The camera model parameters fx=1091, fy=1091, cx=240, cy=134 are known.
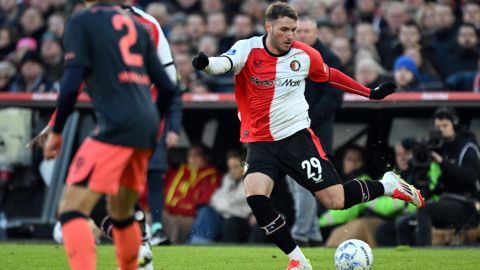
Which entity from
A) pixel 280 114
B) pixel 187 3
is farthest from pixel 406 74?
pixel 187 3

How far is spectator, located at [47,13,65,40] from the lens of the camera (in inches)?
711

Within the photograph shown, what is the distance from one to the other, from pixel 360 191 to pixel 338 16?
7190 mm

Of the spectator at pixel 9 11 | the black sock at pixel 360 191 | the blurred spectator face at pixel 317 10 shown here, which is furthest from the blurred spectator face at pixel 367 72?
the spectator at pixel 9 11

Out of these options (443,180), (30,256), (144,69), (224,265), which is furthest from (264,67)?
(443,180)

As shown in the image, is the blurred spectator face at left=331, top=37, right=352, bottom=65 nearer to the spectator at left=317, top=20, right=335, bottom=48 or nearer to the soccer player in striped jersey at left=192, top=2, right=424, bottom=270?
the spectator at left=317, top=20, right=335, bottom=48

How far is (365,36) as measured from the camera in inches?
609

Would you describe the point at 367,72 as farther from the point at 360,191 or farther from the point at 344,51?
the point at 360,191

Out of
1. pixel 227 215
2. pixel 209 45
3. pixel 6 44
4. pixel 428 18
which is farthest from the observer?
pixel 6 44

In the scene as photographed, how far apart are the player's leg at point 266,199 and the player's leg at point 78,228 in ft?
7.72

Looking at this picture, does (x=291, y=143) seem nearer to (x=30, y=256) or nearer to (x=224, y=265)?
(x=224, y=265)

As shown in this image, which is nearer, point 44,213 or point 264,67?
point 264,67

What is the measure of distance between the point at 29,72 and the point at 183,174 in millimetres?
3134

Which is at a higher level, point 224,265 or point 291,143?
point 291,143

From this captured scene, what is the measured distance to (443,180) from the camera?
41.6ft
